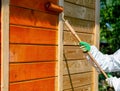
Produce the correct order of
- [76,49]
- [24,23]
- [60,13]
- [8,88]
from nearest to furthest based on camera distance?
1. [8,88]
2. [24,23]
3. [60,13]
4. [76,49]

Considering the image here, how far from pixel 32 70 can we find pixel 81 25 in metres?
1.25

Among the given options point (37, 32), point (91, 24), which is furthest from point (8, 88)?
point (91, 24)

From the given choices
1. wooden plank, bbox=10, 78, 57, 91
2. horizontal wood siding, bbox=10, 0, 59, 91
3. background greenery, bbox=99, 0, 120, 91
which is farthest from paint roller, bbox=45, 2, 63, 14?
background greenery, bbox=99, 0, 120, 91

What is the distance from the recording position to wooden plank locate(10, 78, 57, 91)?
276 cm

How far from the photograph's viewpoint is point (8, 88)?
2.62 m

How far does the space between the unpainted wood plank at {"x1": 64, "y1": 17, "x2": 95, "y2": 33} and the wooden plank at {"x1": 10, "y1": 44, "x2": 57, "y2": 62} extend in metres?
0.48

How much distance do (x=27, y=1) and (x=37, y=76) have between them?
2.49 feet

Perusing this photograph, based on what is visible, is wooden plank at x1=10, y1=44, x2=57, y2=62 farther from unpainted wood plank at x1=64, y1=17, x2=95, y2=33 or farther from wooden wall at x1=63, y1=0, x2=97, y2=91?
unpainted wood plank at x1=64, y1=17, x2=95, y2=33

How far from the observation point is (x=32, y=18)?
296 cm

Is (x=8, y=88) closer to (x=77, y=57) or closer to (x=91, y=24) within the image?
(x=77, y=57)

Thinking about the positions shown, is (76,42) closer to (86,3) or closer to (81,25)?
(81,25)

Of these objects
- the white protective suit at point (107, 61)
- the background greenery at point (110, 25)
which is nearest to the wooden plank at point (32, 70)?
the white protective suit at point (107, 61)

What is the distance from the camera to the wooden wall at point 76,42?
3.65 metres

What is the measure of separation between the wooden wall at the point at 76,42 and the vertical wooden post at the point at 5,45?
1.12 metres
